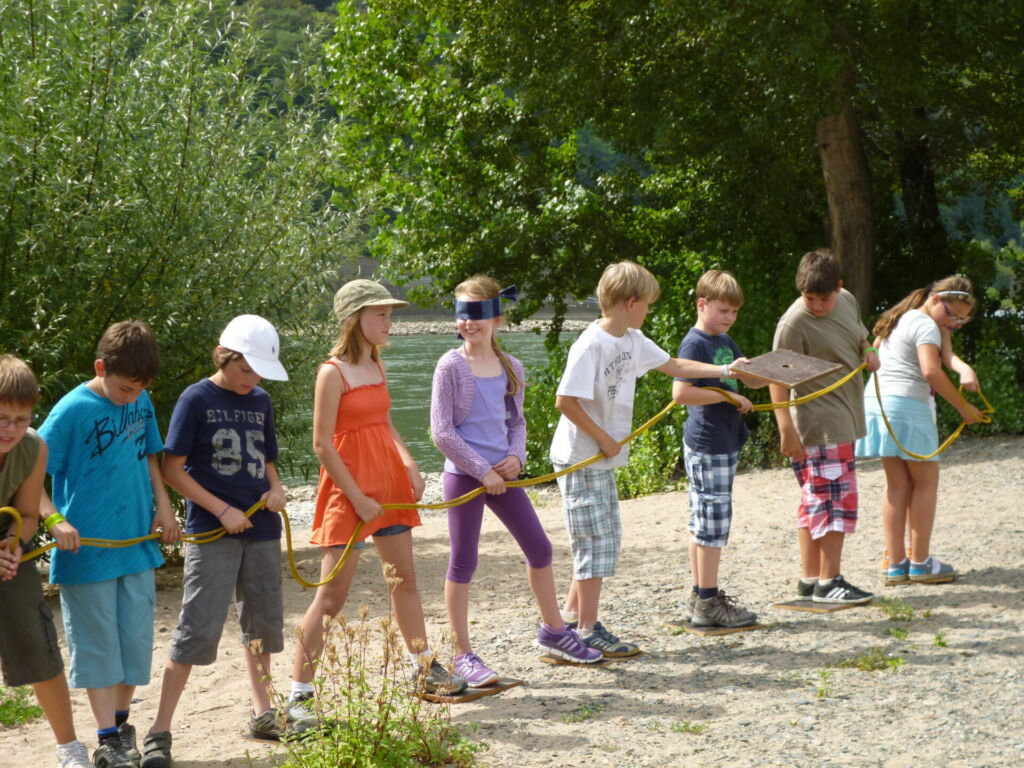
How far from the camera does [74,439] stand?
4336 millimetres

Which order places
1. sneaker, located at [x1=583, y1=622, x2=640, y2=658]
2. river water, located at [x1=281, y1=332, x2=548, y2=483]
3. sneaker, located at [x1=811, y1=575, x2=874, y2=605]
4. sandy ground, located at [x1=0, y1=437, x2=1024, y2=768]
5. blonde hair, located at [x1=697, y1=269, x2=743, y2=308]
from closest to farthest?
1. sandy ground, located at [x1=0, y1=437, x2=1024, y2=768]
2. sneaker, located at [x1=583, y1=622, x2=640, y2=658]
3. blonde hair, located at [x1=697, y1=269, x2=743, y2=308]
4. sneaker, located at [x1=811, y1=575, x2=874, y2=605]
5. river water, located at [x1=281, y1=332, x2=548, y2=483]

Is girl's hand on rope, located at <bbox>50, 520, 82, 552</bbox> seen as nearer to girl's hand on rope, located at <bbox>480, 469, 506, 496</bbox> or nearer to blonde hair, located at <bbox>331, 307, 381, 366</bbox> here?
blonde hair, located at <bbox>331, 307, 381, 366</bbox>

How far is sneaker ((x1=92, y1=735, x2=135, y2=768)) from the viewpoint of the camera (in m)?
4.30

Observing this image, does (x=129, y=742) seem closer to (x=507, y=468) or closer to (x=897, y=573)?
(x=507, y=468)

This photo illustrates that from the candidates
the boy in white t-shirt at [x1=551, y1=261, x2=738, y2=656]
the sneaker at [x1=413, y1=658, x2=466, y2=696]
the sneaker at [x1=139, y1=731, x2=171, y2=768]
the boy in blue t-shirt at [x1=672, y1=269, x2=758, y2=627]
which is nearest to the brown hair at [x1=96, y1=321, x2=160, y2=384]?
the sneaker at [x1=139, y1=731, x2=171, y2=768]

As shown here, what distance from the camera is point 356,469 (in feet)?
16.0

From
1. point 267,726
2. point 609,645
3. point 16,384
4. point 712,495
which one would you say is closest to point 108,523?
point 16,384

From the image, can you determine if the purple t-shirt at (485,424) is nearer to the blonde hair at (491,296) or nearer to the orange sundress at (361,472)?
the blonde hair at (491,296)

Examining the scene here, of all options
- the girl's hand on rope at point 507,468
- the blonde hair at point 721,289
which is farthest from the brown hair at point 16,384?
the blonde hair at point 721,289

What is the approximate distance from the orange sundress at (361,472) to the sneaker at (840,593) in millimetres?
2519

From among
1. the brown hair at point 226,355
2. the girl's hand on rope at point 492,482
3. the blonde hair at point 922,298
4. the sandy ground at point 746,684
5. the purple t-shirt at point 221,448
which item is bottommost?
the sandy ground at point 746,684

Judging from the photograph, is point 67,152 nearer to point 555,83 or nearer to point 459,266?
point 555,83

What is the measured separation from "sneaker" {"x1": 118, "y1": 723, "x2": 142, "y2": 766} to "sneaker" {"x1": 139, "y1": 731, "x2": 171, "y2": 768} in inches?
1.0

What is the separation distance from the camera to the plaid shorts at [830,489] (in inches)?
244
